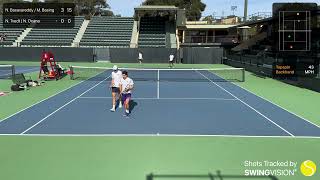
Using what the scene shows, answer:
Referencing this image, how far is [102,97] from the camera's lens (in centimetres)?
2061

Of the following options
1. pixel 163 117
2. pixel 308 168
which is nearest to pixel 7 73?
pixel 163 117

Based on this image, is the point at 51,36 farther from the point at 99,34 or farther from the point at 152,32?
the point at 152,32

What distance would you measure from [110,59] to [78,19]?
15135mm

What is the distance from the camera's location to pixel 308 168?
927 centimetres

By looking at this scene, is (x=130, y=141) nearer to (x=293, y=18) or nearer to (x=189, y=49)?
(x=293, y=18)

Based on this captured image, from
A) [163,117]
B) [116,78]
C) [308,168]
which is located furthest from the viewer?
[116,78]

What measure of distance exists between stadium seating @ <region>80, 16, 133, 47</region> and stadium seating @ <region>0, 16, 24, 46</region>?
917cm

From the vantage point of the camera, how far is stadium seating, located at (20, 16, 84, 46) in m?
59.8

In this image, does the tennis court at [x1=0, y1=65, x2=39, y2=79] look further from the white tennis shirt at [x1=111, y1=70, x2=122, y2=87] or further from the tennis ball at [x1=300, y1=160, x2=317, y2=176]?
the tennis ball at [x1=300, y1=160, x2=317, y2=176]

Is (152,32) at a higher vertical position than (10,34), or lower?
higher

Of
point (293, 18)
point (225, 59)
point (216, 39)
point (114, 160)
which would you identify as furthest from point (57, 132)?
point (216, 39)

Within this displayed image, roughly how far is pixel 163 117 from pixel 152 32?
4861 centimetres
